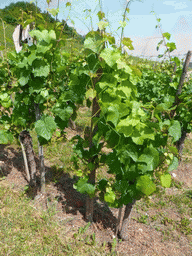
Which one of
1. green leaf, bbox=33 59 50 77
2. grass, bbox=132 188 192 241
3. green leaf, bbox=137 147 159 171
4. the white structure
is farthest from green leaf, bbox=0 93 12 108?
grass, bbox=132 188 192 241

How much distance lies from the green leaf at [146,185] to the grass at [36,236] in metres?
1.02

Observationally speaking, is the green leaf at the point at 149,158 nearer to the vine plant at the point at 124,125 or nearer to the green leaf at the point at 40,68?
the vine plant at the point at 124,125

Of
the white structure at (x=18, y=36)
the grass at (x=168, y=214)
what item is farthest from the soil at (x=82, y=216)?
the white structure at (x=18, y=36)

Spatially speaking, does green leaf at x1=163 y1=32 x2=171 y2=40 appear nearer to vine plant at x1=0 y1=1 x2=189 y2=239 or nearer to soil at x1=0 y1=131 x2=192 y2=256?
vine plant at x1=0 y1=1 x2=189 y2=239

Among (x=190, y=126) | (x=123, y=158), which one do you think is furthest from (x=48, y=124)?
(x=190, y=126)

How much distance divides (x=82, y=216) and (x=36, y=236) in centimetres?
59

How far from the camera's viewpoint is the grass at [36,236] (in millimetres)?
1835

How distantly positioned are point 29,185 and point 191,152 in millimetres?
4153

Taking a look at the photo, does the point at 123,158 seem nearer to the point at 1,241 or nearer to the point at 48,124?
the point at 48,124

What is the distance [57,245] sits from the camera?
189cm

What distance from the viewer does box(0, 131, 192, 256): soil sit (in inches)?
82.6

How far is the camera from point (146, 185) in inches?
56.4

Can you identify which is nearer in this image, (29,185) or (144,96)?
(29,185)

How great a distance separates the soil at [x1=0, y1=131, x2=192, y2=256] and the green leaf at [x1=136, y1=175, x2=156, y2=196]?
105 centimetres
